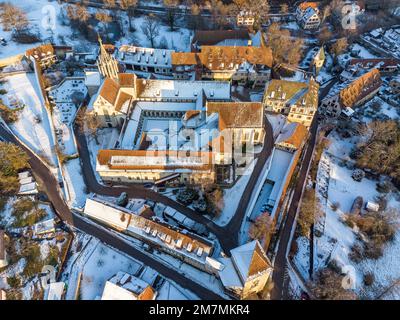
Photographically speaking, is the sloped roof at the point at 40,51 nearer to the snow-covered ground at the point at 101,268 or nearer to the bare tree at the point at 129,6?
the bare tree at the point at 129,6

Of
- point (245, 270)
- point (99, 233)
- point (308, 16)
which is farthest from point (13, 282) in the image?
point (308, 16)

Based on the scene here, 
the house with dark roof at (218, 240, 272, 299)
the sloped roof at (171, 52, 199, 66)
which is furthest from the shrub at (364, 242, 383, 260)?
the sloped roof at (171, 52, 199, 66)

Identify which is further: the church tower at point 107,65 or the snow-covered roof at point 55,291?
the church tower at point 107,65

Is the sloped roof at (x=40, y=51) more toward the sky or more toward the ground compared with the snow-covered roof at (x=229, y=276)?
more toward the sky

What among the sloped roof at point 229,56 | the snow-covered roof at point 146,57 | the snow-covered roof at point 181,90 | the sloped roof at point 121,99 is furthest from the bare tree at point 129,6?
the sloped roof at point 121,99

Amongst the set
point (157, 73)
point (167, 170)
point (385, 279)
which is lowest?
point (385, 279)

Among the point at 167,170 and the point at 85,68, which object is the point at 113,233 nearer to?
the point at 167,170
